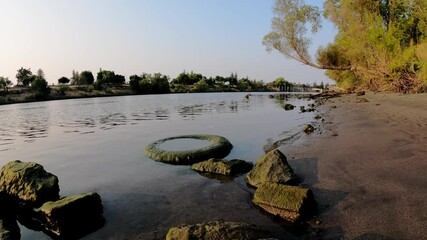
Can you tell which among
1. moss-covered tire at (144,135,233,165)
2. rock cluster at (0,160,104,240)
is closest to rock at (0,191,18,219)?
rock cluster at (0,160,104,240)

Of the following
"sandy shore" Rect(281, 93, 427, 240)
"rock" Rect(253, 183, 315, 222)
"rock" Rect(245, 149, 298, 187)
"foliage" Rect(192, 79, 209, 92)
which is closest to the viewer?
"sandy shore" Rect(281, 93, 427, 240)

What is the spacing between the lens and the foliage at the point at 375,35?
1241 inches

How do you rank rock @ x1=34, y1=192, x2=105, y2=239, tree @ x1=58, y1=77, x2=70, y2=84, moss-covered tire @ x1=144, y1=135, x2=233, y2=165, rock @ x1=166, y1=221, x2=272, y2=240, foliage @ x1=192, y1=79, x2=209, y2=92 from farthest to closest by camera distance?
foliage @ x1=192, y1=79, x2=209, y2=92
tree @ x1=58, y1=77, x2=70, y2=84
moss-covered tire @ x1=144, y1=135, x2=233, y2=165
rock @ x1=34, y1=192, x2=105, y2=239
rock @ x1=166, y1=221, x2=272, y2=240

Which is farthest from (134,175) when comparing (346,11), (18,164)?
(346,11)

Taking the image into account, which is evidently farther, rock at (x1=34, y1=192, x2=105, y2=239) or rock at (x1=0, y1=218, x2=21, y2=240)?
rock at (x1=34, y1=192, x2=105, y2=239)

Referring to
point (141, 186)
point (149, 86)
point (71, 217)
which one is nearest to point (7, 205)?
point (71, 217)

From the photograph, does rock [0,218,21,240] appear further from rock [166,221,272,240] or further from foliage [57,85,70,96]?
foliage [57,85,70,96]

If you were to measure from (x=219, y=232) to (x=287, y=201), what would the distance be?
6.35 ft

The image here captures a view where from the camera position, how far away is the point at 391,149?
10.6 metres

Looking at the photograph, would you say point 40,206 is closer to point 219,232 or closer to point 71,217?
point 71,217

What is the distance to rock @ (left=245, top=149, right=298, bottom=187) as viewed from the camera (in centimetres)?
822

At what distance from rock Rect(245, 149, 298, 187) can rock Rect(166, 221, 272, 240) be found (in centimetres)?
291

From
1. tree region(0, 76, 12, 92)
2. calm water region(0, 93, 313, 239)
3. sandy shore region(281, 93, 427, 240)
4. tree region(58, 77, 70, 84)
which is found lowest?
calm water region(0, 93, 313, 239)

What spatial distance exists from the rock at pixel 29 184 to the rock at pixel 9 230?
82 centimetres
